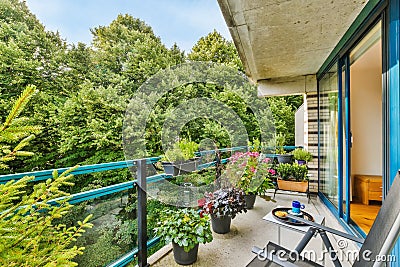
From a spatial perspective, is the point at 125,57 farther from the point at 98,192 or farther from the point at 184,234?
the point at 184,234

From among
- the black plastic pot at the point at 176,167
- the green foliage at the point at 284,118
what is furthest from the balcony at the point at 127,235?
the green foliage at the point at 284,118

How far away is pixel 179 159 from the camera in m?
2.51

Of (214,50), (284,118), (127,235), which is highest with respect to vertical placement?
(214,50)

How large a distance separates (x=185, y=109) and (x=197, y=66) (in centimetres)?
274

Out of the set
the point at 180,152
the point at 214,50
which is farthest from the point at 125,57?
the point at 180,152

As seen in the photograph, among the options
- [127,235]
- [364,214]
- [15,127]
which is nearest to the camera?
[15,127]

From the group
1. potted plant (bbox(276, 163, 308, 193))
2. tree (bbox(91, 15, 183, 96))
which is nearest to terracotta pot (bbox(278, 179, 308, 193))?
potted plant (bbox(276, 163, 308, 193))

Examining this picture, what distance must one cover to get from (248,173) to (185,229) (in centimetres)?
176

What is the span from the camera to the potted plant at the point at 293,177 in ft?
12.9

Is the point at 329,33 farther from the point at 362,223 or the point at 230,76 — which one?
the point at 230,76

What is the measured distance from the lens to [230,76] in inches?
355

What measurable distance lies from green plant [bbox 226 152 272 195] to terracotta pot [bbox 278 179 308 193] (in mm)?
647

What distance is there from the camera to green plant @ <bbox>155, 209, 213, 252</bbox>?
1907mm

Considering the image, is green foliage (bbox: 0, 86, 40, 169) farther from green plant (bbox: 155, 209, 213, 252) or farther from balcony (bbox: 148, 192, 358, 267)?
balcony (bbox: 148, 192, 358, 267)
